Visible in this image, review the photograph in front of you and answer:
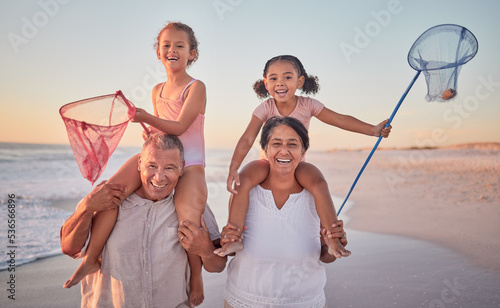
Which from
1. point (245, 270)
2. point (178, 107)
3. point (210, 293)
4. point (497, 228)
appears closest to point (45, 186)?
point (210, 293)

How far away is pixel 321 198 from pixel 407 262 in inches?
115

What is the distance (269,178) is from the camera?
117 inches

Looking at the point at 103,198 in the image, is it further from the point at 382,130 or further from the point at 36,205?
the point at 36,205

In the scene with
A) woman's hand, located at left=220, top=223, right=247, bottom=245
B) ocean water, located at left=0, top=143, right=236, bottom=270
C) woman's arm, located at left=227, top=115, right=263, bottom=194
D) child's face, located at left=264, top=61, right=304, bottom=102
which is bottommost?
ocean water, located at left=0, top=143, right=236, bottom=270

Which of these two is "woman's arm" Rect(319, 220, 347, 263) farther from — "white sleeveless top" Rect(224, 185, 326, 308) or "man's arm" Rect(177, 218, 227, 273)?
"man's arm" Rect(177, 218, 227, 273)

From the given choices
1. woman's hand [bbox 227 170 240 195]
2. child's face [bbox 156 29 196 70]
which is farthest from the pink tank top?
woman's hand [bbox 227 170 240 195]

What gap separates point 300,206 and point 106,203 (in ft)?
4.46

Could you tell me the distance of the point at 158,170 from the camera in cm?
268

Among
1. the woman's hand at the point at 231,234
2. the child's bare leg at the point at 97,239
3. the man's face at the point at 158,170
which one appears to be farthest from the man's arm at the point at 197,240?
the child's bare leg at the point at 97,239

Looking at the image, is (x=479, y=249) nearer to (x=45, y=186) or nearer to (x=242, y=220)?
(x=242, y=220)

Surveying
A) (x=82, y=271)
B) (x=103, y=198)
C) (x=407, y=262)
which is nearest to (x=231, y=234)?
(x=103, y=198)

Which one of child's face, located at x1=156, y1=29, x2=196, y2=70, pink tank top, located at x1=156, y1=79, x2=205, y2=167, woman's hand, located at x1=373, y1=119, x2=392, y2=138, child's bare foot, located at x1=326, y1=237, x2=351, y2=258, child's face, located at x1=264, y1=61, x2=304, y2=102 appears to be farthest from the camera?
child's face, located at x1=264, y1=61, x2=304, y2=102

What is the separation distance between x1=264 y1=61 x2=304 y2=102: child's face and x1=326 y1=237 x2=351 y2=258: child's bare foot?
57.3 inches

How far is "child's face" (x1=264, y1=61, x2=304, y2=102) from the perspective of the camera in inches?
142
